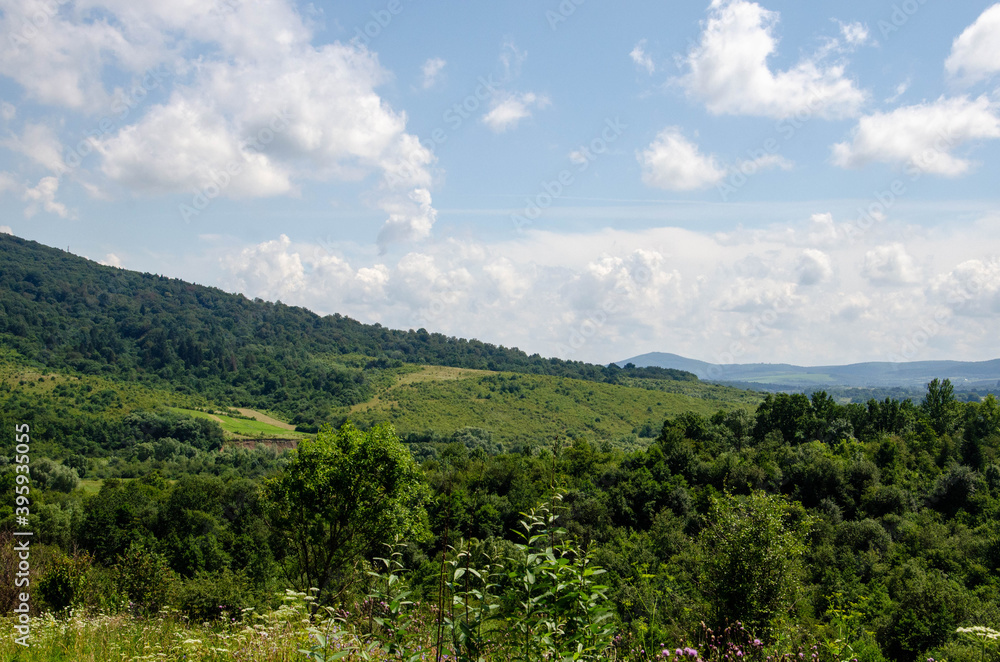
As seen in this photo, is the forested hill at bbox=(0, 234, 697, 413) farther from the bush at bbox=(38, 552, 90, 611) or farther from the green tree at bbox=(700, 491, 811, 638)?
the green tree at bbox=(700, 491, 811, 638)

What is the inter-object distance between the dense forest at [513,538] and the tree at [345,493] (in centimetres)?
7

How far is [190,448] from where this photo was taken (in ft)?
307

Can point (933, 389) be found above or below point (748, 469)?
above

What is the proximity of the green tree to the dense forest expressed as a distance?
0.06 m

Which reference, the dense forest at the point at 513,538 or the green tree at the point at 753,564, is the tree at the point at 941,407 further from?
the green tree at the point at 753,564

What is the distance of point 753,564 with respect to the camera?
511 inches

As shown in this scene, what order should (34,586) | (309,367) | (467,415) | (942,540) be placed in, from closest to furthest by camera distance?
(34,586) < (942,540) < (467,415) < (309,367)

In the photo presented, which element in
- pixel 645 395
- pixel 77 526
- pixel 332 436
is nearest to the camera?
pixel 332 436

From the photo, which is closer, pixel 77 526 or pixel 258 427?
pixel 77 526

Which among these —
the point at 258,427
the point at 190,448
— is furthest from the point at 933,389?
the point at 258,427

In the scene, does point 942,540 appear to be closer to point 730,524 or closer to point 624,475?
point 624,475

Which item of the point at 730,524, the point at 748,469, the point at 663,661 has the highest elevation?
the point at 663,661

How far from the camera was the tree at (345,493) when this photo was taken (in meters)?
17.0

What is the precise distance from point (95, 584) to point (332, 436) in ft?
30.0
